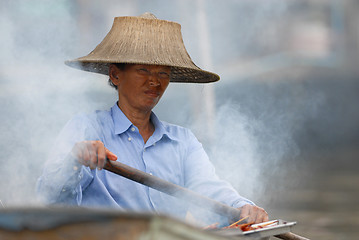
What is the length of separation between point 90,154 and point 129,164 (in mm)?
631

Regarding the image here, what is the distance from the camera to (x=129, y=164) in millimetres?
3215

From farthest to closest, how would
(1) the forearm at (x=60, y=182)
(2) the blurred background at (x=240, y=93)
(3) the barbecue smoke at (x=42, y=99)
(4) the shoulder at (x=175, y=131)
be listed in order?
(2) the blurred background at (x=240, y=93)
(3) the barbecue smoke at (x=42, y=99)
(4) the shoulder at (x=175, y=131)
(1) the forearm at (x=60, y=182)

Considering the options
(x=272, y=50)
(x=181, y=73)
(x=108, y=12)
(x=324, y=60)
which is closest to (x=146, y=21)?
(x=181, y=73)

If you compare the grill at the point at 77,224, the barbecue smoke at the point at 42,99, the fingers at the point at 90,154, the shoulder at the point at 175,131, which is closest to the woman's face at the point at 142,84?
the shoulder at the point at 175,131

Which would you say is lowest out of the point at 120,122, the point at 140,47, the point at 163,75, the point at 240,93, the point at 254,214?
the point at 254,214

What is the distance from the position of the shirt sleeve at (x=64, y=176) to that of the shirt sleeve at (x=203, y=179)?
0.67m

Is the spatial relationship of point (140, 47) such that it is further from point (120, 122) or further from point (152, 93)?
point (120, 122)

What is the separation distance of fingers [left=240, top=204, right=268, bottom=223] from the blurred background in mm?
1177

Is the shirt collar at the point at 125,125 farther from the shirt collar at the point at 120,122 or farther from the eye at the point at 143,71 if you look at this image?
the eye at the point at 143,71

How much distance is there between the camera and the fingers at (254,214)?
302 cm

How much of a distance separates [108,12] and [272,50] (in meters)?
10.4

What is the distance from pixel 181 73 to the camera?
145 inches

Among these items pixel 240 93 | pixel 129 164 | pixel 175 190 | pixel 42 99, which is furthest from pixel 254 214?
pixel 240 93

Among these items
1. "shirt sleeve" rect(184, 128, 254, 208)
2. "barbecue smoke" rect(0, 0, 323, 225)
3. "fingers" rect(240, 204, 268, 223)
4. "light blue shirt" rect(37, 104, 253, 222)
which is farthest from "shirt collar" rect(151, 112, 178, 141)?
"fingers" rect(240, 204, 268, 223)
